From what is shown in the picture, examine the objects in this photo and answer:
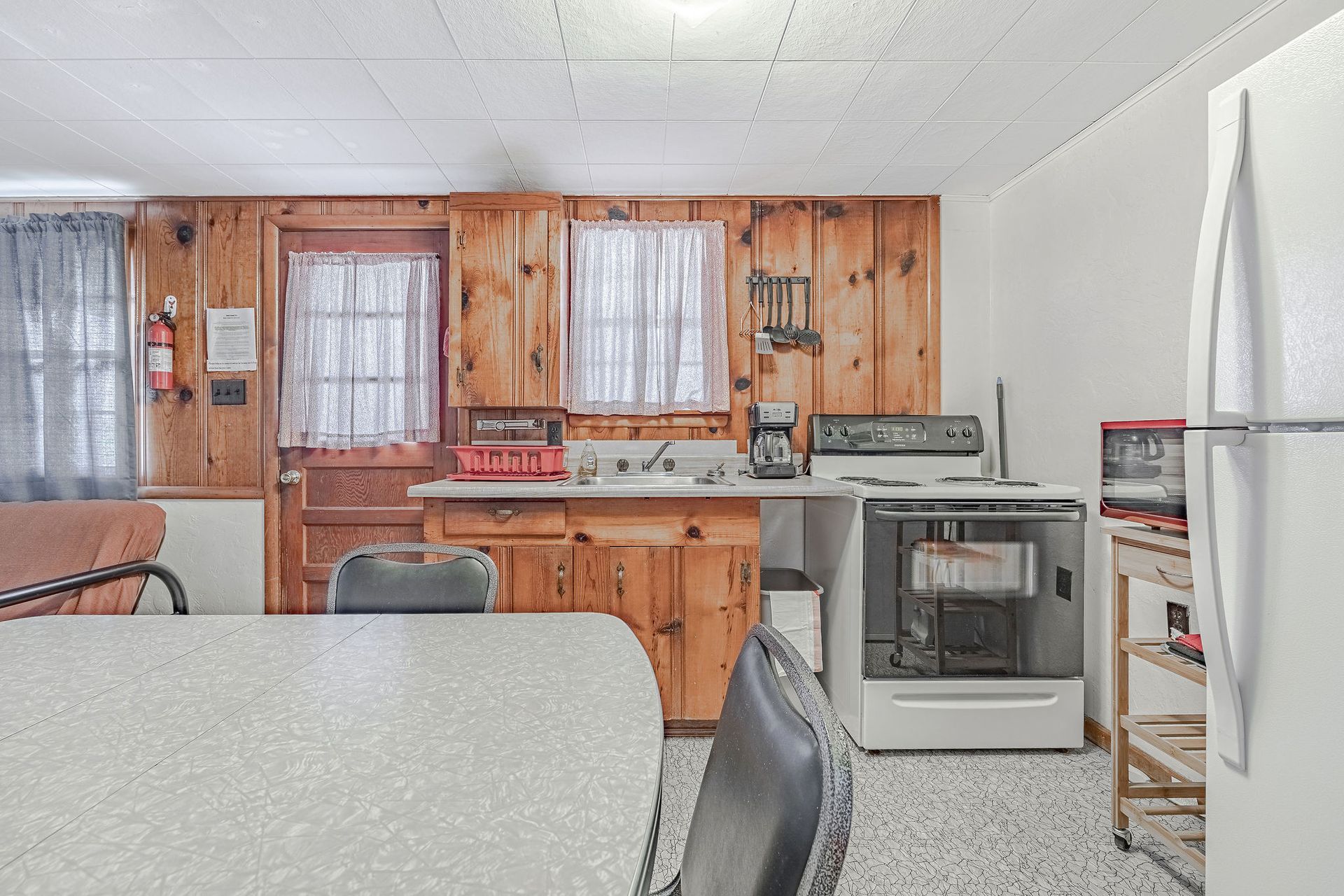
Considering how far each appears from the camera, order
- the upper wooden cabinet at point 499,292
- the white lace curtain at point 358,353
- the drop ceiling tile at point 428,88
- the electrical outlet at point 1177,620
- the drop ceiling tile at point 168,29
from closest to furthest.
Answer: the drop ceiling tile at point 168,29 → the electrical outlet at point 1177,620 → the drop ceiling tile at point 428,88 → the upper wooden cabinet at point 499,292 → the white lace curtain at point 358,353

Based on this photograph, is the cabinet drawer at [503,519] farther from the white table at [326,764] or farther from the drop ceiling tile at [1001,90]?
the drop ceiling tile at [1001,90]

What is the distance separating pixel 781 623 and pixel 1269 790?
155 centimetres

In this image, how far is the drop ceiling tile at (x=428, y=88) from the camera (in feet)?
6.32

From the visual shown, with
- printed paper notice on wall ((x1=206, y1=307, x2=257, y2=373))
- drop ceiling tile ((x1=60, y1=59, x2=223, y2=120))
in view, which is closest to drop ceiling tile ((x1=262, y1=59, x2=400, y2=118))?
drop ceiling tile ((x1=60, y1=59, x2=223, y2=120))

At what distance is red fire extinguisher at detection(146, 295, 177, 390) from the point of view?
292cm

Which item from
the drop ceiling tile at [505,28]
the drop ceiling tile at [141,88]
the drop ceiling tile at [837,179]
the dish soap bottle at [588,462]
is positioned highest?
the drop ceiling tile at [837,179]

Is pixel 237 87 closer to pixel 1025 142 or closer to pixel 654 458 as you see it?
pixel 654 458

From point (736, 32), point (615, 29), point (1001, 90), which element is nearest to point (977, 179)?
point (1001, 90)

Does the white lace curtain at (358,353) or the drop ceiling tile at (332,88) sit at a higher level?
the drop ceiling tile at (332,88)

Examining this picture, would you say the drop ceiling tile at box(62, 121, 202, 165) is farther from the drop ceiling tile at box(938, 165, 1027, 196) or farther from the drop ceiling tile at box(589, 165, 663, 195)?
the drop ceiling tile at box(938, 165, 1027, 196)

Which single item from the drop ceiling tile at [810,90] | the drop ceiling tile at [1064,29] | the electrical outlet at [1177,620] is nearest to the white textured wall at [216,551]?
the drop ceiling tile at [810,90]

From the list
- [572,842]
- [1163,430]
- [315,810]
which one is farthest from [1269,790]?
[315,810]

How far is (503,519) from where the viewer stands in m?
2.30

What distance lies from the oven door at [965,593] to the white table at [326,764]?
137 cm
